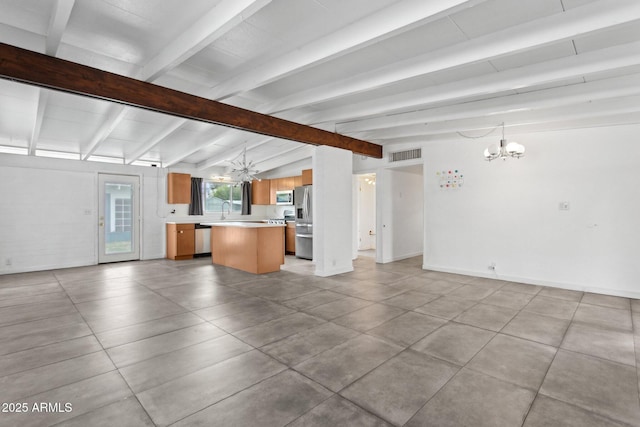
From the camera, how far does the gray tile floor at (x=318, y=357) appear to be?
1.99 meters

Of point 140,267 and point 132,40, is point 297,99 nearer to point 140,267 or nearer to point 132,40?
point 132,40

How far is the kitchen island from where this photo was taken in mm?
6223

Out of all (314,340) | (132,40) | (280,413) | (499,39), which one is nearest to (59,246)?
(132,40)

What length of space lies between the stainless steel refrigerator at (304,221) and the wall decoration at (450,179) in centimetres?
312

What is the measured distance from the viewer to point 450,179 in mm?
6277

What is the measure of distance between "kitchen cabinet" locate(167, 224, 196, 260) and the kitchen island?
1582mm

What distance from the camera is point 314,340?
305cm

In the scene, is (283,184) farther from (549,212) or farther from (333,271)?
(549,212)

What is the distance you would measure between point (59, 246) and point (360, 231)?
7.74m

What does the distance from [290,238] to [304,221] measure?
125cm

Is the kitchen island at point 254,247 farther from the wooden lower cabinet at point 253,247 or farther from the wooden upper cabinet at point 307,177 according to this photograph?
the wooden upper cabinet at point 307,177

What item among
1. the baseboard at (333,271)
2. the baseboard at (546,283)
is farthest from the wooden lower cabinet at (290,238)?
the baseboard at (546,283)

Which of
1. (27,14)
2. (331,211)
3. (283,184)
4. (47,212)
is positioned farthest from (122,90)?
(283,184)

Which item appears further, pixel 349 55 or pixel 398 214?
pixel 398 214
